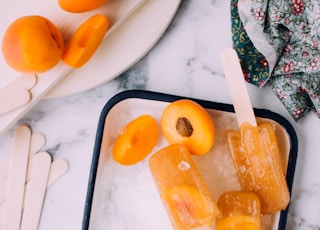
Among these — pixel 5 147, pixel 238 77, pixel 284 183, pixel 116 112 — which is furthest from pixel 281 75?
pixel 5 147

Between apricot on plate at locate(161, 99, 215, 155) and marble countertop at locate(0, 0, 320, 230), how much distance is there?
91 millimetres

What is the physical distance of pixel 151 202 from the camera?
1009mm

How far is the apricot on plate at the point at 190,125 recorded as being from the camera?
93cm

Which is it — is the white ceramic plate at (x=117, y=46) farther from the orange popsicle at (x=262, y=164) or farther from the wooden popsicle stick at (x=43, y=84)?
the orange popsicle at (x=262, y=164)

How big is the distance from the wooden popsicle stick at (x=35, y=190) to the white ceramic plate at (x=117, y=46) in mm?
122

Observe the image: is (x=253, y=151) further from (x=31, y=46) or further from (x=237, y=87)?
(x=31, y=46)

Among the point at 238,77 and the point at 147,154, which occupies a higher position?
the point at 238,77

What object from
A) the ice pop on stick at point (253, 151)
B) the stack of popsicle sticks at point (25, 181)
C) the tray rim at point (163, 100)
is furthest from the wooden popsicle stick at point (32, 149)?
the ice pop on stick at point (253, 151)

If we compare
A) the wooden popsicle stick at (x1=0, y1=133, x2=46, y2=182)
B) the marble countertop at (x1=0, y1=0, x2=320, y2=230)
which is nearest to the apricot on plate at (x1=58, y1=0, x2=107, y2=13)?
the marble countertop at (x1=0, y1=0, x2=320, y2=230)

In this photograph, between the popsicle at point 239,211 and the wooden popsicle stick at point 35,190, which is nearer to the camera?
the popsicle at point 239,211

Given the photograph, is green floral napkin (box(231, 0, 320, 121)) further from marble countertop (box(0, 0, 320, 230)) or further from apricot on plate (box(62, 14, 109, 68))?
apricot on plate (box(62, 14, 109, 68))

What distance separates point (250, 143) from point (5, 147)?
1.47ft

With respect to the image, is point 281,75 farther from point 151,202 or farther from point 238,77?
point 151,202

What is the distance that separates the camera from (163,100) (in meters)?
0.99
